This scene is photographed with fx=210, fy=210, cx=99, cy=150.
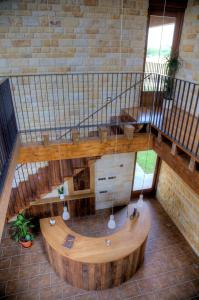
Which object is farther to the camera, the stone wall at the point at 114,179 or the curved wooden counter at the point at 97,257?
the stone wall at the point at 114,179

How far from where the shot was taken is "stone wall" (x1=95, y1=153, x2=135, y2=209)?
5.78 m

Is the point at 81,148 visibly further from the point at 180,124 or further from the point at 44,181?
the point at 180,124

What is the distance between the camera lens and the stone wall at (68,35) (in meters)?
4.18

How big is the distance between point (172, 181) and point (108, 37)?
4041 mm

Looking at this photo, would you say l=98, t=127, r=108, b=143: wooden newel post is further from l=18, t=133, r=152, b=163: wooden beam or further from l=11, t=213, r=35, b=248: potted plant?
l=11, t=213, r=35, b=248: potted plant

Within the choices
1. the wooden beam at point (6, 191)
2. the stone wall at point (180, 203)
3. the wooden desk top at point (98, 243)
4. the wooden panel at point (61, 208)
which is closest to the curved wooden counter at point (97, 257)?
the wooden desk top at point (98, 243)

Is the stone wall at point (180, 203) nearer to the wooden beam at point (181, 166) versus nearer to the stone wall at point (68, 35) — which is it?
the wooden beam at point (181, 166)

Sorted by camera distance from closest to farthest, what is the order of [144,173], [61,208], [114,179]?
[61,208], [114,179], [144,173]

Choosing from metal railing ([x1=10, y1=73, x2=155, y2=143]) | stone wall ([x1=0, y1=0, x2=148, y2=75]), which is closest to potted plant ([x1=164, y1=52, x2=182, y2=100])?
metal railing ([x1=10, y1=73, x2=155, y2=143])

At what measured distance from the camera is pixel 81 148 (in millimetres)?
4066

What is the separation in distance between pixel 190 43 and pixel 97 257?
4964mm

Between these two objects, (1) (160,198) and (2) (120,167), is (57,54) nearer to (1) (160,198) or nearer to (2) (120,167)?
(2) (120,167)

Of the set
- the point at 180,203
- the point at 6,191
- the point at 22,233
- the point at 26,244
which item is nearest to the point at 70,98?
the point at 6,191

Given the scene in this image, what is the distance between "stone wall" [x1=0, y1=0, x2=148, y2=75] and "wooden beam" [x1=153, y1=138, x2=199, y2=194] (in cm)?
239
